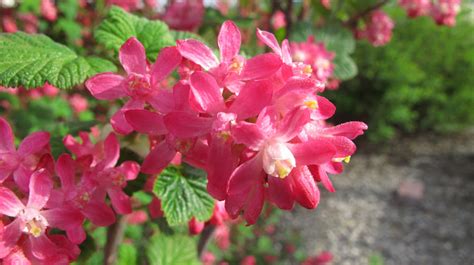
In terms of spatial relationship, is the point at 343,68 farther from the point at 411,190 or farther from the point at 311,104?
the point at 411,190

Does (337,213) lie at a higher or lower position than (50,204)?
lower

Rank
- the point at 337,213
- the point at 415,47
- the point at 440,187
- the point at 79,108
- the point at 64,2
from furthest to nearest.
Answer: the point at 415,47 → the point at 440,187 → the point at 337,213 → the point at 79,108 → the point at 64,2

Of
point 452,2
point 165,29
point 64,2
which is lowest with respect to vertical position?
point 64,2

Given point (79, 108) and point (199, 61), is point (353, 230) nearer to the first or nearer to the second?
point (79, 108)

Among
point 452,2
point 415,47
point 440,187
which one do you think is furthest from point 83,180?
point 415,47

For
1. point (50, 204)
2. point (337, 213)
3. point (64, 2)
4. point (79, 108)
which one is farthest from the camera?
point (337, 213)

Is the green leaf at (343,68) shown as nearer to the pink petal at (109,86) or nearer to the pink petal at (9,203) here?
the pink petal at (109,86)

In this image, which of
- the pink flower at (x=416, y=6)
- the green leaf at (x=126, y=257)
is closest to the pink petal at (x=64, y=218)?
the green leaf at (x=126, y=257)

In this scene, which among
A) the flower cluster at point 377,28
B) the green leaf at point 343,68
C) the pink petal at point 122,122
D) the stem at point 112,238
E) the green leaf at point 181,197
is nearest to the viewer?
the pink petal at point 122,122
